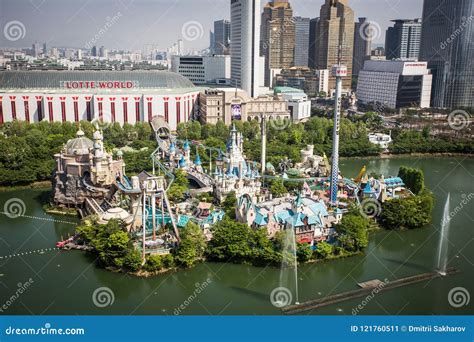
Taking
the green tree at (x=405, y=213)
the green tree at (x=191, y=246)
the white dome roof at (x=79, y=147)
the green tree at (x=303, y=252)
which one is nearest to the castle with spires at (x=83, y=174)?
the white dome roof at (x=79, y=147)

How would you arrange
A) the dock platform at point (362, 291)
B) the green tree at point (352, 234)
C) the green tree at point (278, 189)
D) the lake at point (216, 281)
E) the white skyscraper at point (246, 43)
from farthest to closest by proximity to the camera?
1. the white skyscraper at point (246, 43)
2. the green tree at point (278, 189)
3. the green tree at point (352, 234)
4. the lake at point (216, 281)
5. the dock platform at point (362, 291)

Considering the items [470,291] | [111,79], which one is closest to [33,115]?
[111,79]

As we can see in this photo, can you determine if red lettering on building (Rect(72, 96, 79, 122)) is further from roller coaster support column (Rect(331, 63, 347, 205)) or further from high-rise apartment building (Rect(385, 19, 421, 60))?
high-rise apartment building (Rect(385, 19, 421, 60))

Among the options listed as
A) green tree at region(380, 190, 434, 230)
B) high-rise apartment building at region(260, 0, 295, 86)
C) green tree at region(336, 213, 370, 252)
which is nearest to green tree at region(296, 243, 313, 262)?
green tree at region(336, 213, 370, 252)

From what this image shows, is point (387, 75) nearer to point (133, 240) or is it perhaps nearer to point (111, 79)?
point (111, 79)

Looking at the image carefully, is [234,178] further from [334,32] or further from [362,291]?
[334,32]

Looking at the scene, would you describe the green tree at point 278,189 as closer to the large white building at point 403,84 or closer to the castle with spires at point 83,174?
the castle with spires at point 83,174
